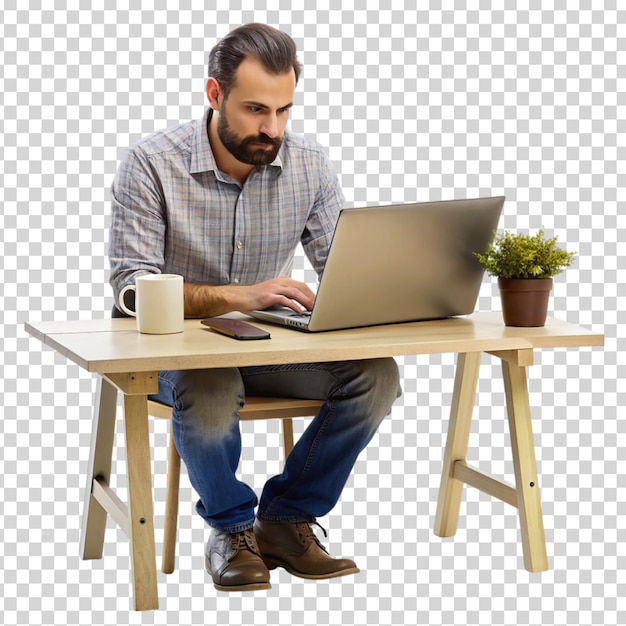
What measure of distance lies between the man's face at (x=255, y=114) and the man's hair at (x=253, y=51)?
19mm

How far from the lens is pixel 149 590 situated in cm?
331

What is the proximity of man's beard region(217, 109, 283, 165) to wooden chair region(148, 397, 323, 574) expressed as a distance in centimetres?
65

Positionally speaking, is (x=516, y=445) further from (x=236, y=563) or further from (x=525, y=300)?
(x=236, y=563)

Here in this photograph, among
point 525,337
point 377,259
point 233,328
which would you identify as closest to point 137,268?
point 233,328

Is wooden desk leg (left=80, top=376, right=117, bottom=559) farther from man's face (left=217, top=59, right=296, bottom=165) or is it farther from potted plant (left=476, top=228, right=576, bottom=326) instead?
potted plant (left=476, top=228, right=576, bottom=326)

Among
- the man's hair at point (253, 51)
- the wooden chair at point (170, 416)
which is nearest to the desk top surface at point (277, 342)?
the wooden chair at point (170, 416)

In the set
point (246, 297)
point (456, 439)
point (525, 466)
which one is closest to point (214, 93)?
point (246, 297)

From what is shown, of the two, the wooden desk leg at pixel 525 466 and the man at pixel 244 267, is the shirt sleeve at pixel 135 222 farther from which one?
the wooden desk leg at pixel 525 466

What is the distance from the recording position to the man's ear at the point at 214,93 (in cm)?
385

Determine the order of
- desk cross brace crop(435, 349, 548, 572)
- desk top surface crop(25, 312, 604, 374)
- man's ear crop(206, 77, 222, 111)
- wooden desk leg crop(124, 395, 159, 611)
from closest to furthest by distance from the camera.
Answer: desk top surface crop(25, 312, 604, 374)
wooden desk leg crop(124, 395, 159, 611)
desk cross brace crop(435, 349, 548, 572)
man's ear crop(206, 77, 222, 111)

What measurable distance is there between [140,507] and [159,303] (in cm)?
49

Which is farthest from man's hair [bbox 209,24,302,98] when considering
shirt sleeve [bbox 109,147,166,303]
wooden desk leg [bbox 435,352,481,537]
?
wooden desk leg [bbox 435,352,481,537]

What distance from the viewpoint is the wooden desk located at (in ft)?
10.5

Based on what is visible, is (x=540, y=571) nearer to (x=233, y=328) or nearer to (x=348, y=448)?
(x=348, y=448)
